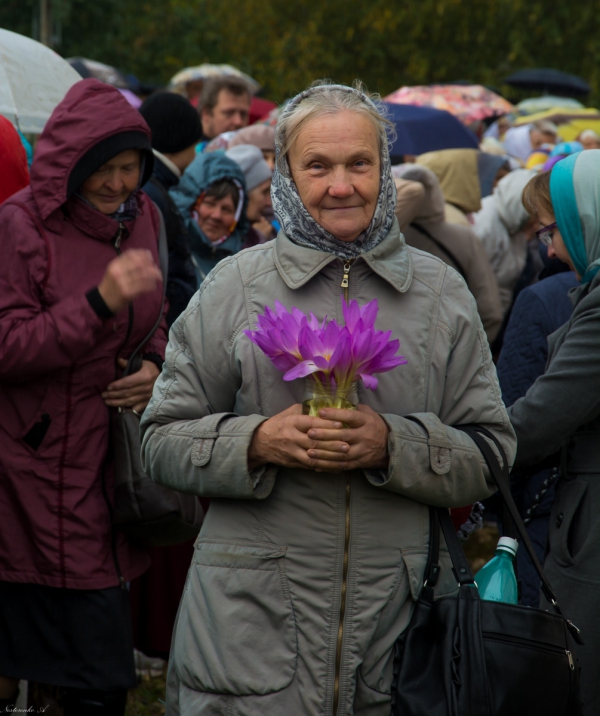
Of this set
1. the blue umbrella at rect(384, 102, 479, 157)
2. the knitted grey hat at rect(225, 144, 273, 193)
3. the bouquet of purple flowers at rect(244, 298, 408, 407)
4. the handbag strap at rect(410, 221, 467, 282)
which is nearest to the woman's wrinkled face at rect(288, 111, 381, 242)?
the bouquet of purple flowers at rect(244, 298, 408, 407)

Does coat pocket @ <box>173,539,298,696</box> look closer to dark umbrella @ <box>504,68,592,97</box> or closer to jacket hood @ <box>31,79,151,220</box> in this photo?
jacket hood @ <box>31,79,151,220</box>

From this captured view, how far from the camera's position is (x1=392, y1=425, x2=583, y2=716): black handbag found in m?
2.15

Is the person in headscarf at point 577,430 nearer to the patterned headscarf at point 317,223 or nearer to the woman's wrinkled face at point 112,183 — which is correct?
the patterned headscarf at point 317,223

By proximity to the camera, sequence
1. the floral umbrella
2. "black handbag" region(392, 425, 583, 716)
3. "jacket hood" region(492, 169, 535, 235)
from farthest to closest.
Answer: the floral umbrella, "jacket hood" region(492, 169, 535, 235), "black handbag" region(392, 425, 583, 716)

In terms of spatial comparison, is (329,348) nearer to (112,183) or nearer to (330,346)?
(330,346)

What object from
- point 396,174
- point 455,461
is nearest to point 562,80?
point 396,174

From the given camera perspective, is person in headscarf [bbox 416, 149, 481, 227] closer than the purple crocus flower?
No

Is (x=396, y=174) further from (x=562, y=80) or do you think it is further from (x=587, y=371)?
(x=562, y=80)

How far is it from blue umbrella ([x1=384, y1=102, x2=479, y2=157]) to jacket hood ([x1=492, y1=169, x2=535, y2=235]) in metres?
1.20

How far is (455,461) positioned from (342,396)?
1.12ft

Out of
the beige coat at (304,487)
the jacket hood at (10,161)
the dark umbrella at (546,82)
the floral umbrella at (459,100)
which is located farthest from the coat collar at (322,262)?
the dark umbrella at (546,82)

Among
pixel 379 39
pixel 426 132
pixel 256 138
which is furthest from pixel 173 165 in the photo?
pixel 379 39

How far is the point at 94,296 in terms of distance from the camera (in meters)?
3.15

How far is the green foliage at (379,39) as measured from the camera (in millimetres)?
22953
